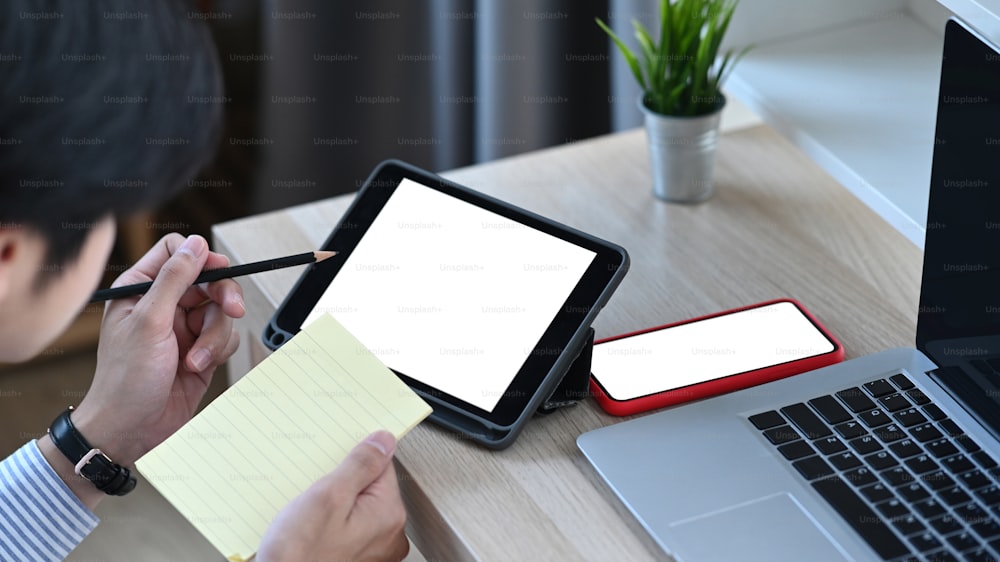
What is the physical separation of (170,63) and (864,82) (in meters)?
0.68

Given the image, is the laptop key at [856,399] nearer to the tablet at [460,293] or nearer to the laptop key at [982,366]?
the laptop key at [982,366]

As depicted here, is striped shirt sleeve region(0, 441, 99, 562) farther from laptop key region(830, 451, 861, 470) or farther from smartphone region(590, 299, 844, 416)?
laptop key region(830, 451, 861, 470)

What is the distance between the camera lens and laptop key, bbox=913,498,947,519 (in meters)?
0.72

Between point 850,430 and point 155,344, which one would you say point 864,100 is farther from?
point 155,344

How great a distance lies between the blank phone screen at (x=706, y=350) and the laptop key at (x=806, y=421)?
0.06 m

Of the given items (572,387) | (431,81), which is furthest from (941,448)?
(431,81)

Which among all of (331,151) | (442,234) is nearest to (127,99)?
(442,234)

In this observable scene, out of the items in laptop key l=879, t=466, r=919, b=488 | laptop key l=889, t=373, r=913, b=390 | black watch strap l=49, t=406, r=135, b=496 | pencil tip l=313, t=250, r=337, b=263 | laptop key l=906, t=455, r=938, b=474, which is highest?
pencil tip l=313, t=250, r=337, b=263

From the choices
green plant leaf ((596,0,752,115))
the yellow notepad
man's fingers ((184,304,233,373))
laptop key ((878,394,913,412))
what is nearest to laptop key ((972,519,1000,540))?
laptop key ((878,394,913,412))

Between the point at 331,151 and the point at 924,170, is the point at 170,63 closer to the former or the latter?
the point at 924,170

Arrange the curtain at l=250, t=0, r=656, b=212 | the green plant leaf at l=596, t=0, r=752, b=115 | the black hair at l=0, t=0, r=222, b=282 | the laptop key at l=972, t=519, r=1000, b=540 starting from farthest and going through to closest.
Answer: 1. the curtain at l=250, t=0, r=656, b=212
2. the green plant leaf at l=596, t=0, r=752, b=115
3. the laptop key at l=972, t=519, r=1000, b=540
4. the black hair at l=0, t=0, r=222, b=282

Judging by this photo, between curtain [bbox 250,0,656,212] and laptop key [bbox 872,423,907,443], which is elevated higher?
laptop key [bbox 872,423,907,443]

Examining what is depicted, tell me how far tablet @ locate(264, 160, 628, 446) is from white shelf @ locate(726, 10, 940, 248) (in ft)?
0.87

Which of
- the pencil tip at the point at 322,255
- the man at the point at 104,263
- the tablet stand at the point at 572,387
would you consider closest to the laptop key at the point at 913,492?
the tablet stand at the point at 572,387
